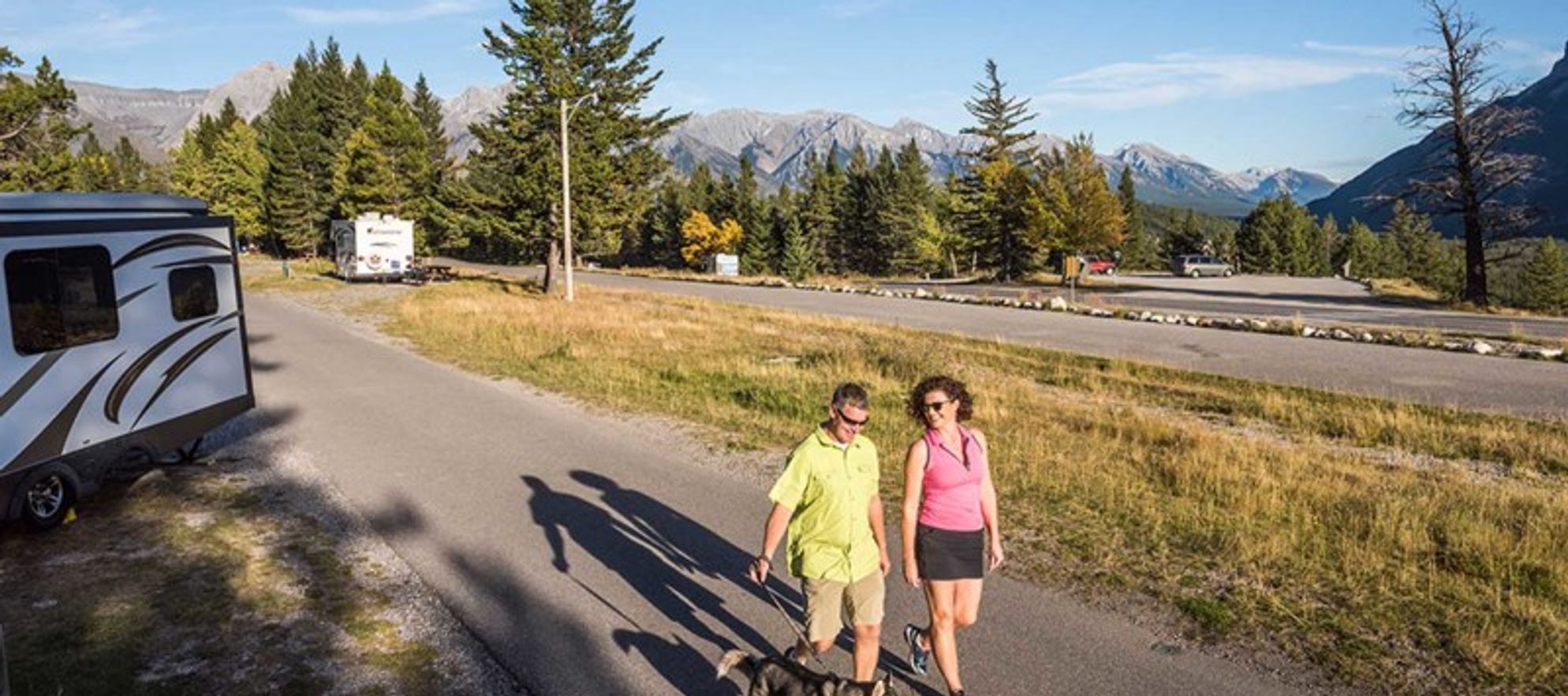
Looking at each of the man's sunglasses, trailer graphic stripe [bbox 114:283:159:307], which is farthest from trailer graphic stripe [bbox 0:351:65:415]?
the man's sunglasses

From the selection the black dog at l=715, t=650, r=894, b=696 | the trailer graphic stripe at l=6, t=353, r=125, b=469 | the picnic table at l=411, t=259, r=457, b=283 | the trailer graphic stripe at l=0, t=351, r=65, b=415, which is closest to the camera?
the black dog at l=715, t=650, r=894, b=696

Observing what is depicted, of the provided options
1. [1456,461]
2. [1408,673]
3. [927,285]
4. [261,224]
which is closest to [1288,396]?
[1456,461]

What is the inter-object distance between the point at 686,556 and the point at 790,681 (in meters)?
3.31

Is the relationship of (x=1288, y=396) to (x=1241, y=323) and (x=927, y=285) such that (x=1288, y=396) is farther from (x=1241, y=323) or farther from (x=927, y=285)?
(x=927, y=285)

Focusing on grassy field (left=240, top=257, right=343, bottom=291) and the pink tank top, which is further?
grassy field (left=240, top=257, right=343, bottom=291)

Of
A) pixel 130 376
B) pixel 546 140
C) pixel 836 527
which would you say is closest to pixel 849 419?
pixel 836 527

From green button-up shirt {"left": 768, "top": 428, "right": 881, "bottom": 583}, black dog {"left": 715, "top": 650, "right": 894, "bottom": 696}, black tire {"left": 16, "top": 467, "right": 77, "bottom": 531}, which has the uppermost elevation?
green button-up shirt {"left": 768, "top": 428, "right": 881, "bottom": 583}

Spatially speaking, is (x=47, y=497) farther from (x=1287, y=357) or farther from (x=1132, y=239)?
(x=1132, y=239)

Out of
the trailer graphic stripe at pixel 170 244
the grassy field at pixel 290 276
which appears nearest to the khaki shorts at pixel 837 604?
the trailer graphic stripe at pixel 170 244

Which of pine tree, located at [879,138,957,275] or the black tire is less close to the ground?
pine tree, located at [879,138,957,275]

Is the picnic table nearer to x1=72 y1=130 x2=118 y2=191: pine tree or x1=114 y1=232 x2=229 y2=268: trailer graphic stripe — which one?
x1=114 y1=232 x2=229 y2=268: trailer graphic stripe

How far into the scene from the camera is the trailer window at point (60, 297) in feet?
23.8

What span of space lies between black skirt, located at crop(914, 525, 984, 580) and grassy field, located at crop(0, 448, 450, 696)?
9.68 feet

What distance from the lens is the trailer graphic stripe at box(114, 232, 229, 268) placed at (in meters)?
8.50
